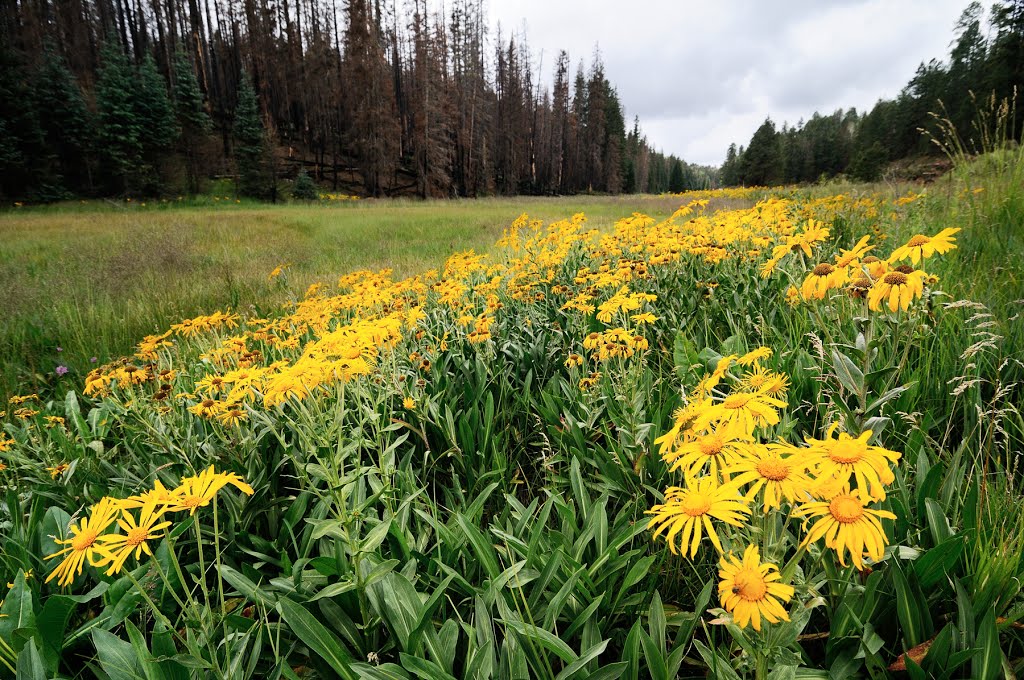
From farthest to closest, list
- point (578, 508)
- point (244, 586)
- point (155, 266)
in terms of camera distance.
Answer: point (155, 266) → point (578, 508) → point (244, 586)

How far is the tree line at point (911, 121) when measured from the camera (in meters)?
23.9

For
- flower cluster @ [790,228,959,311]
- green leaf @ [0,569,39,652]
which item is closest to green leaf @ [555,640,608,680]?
flower cluster @ [790,228,959,311]

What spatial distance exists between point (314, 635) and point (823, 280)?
162 centimetres

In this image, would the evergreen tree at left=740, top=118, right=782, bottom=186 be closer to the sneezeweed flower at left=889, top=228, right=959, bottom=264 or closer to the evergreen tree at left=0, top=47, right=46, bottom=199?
the evergreen tree at left=0, top=47, right=46, bottom=199

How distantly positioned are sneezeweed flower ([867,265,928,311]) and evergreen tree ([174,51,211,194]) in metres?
31.4

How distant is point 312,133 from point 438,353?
39994mm

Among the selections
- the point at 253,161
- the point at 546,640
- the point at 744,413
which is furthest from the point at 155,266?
the point at 253,161

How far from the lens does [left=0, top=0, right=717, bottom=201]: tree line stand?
894 inches

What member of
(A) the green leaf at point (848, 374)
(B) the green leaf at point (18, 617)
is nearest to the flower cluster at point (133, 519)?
(B) the green leaf at point (18, 617)

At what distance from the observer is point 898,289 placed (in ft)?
3.69

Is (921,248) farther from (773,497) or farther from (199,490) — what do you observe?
(199,490)

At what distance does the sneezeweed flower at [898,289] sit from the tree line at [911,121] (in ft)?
58.7

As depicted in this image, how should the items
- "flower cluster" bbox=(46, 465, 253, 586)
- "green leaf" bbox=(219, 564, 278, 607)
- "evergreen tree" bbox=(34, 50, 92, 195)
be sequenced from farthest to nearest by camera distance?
1. "evergreen tree" bbox=(34, 50, 92, 195)
2. "green leaf" bbox=(219, 564, 278, 607)
3. "flower cluster" bbox=(46, 465, 253, 586)

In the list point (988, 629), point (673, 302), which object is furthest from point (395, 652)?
point (673, 302)
